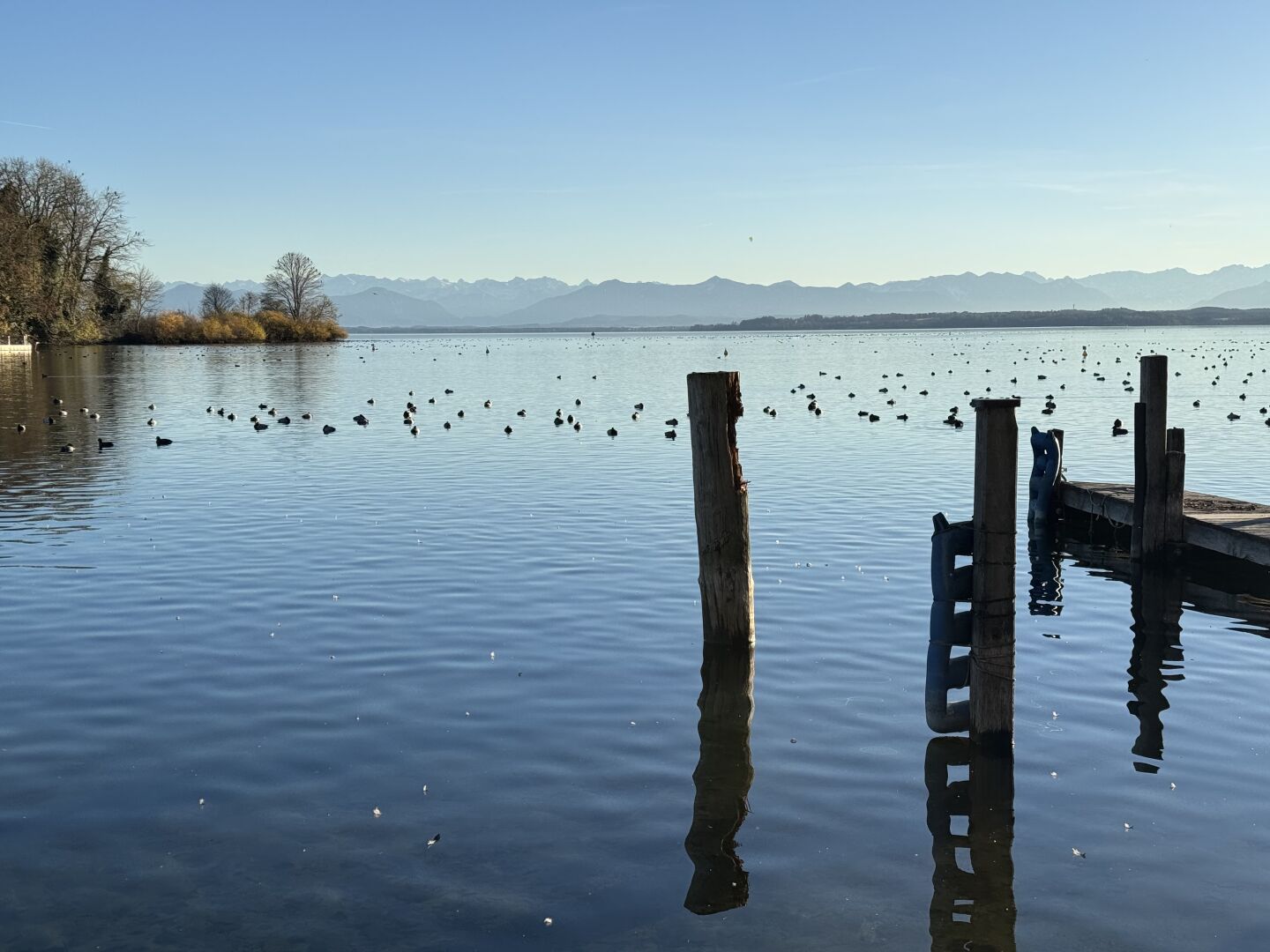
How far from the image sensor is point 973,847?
876 centimetres

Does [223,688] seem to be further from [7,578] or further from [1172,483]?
[1172,483]

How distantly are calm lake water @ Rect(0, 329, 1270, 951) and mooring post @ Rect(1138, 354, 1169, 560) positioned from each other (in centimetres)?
142

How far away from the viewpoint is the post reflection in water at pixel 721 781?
26.4 ft

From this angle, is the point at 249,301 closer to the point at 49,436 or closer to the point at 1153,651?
the point at 49,436

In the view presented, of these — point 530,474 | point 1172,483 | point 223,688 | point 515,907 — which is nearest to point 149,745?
point 223,688

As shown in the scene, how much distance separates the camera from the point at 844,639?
13945mm

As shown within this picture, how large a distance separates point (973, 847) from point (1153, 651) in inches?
251

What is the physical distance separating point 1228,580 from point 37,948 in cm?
1604

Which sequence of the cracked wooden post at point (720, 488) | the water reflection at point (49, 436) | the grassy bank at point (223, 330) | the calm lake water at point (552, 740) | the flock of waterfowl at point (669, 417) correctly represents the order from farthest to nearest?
the grassy bank at point (223, 330) < the flock of waterfowl at point (669, 417) < the water reflection at point (49, 436) < the cracked wooden post at point (720, 488) < the calm lake water at point (552, 740)

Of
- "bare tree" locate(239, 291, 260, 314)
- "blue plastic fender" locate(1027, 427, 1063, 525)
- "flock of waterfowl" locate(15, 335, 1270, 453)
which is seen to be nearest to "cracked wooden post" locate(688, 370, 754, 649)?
"blue plastic fender" locate(1027, 427, 1063, 525)

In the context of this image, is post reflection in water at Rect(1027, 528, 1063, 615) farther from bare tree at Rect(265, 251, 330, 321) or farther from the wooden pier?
bare tree at Rect(265, 251, 330, 321)

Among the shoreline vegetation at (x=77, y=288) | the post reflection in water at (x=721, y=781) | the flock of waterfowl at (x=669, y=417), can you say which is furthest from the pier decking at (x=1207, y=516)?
the shoreline vegetation at (x=77, y=288)

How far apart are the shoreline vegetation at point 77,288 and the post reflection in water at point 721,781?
86.7 metres

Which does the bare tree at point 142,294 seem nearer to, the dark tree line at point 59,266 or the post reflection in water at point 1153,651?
the dark tree line at point 59,266
